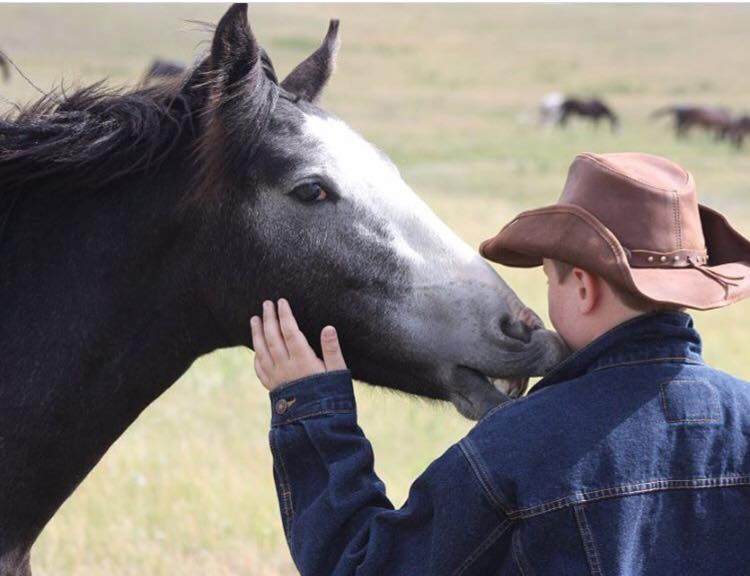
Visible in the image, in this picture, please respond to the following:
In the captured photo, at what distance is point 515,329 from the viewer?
8.78 ft

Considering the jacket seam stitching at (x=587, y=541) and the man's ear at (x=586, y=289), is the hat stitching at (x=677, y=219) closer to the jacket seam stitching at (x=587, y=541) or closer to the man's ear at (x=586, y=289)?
the man's ear at (x=586, y=289)

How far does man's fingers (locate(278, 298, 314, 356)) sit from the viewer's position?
267 centimetres

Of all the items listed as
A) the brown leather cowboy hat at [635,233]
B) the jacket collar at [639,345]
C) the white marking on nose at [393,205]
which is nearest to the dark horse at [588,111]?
the white marking on nose at [393,205]

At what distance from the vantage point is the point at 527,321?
2676 mm

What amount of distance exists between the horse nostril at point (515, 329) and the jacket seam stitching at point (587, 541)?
513mm

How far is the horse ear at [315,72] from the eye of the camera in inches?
123

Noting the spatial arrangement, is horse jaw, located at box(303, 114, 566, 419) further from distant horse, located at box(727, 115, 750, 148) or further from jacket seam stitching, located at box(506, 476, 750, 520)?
distant horse, located at box(727, 115, 750, 148)

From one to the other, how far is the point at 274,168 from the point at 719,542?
1.30 meters

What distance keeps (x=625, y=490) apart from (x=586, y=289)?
16.9 inches

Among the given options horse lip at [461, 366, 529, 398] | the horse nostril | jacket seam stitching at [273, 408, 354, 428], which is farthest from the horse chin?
jacket seam stitching at [273, 408, 354, 428]

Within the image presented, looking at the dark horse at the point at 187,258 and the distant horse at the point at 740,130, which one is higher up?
the dark horse at the point at 187,258

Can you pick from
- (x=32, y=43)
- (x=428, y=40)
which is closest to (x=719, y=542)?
(x=32, y=43)

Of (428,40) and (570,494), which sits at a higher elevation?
(570,494)

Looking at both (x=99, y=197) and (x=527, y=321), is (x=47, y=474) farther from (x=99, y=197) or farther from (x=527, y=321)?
(x=527, y=321)
